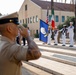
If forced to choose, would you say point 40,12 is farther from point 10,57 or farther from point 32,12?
point 10,57

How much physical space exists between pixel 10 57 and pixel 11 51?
0.05m

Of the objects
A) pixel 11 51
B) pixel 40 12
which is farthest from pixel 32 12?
pixel 11 51

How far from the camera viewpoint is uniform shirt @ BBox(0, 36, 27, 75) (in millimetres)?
2014

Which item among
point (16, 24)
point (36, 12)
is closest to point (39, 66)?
point (16, 24)

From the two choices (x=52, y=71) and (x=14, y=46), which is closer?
(x=14, y=46)

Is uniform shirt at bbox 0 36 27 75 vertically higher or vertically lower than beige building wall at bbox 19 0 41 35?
lower

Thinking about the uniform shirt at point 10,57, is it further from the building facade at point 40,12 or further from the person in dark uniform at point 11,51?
the building facade at point 40,12

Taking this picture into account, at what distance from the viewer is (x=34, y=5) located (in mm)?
51906

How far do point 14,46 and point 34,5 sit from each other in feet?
165

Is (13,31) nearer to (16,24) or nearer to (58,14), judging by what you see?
(16,24)

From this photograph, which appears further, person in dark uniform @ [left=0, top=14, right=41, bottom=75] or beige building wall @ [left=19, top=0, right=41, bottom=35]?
beige building wall @ [left=19, top=0, right=41, bottom=35]

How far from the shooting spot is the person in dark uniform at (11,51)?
2021mm

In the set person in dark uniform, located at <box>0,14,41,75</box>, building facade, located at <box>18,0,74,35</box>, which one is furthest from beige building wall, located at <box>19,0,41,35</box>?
person in dark uniform, located at <box>0,14,41,75</box>

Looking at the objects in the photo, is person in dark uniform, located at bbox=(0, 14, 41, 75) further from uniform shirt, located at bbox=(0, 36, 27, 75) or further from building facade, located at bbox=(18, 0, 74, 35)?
building facade, located at bbox=(18, 0, 74, 35)
